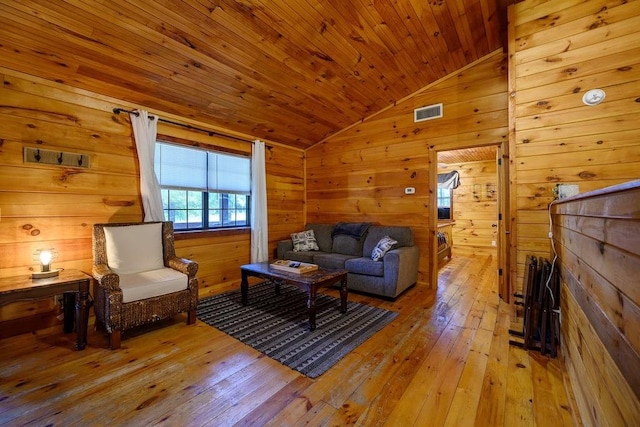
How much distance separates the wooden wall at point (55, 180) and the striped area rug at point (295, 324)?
4.62 feet

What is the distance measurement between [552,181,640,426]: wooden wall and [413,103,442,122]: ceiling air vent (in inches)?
99.8

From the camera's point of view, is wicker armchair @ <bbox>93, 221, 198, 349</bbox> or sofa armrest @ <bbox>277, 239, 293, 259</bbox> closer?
wicker armchair @ <bbox>93, 221, 198, 349</bbox>

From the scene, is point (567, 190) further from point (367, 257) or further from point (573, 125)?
point (367, 257)

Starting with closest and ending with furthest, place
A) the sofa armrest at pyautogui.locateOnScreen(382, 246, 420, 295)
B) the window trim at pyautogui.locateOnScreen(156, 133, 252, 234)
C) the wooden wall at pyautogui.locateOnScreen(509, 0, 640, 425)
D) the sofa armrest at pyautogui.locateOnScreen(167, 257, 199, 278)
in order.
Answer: the wooden wall at pyautogui.locateOnScreen(509, 0, 640, 425)
the sofa armrest at pyautogui.locateOnScreen(167, 257, 199, 278)
the sofa armrest at pyautogui.locateOnScreen(382, 246, 420, 295)
the window trim at pyautogui.locateOnScreen(156, 133, 252, 234)

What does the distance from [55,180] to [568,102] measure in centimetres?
476

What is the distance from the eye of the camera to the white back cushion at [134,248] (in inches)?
104

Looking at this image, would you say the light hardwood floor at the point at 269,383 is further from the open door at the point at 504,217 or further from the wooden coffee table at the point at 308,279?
the open door at the point at 504,217

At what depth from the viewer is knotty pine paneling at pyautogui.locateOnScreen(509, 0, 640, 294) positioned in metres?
2.28

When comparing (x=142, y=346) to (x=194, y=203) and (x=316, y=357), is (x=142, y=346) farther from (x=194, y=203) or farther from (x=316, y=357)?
(x=194, y=203)

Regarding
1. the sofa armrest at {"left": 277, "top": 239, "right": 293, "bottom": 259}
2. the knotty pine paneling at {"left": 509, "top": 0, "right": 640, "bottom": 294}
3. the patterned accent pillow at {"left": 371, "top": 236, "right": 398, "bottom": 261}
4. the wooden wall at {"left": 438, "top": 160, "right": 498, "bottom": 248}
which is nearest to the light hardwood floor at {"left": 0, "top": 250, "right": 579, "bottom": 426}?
the patterned accent pillow at {"left": 371, "top": 236, "right": 398, "bottom": 261}

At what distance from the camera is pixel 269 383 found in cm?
181

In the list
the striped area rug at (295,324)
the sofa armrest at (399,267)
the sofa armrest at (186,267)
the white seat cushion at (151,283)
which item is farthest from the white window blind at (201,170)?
the sofa armrest at (399,267)

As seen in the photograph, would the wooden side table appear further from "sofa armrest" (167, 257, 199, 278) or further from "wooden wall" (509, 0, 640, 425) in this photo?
"wooden wall" (509, 0, 640, 425)

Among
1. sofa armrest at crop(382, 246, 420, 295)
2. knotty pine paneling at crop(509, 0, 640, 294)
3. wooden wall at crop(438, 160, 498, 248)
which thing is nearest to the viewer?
knotty pine paneling at crop(509, 0, 640, 294)
